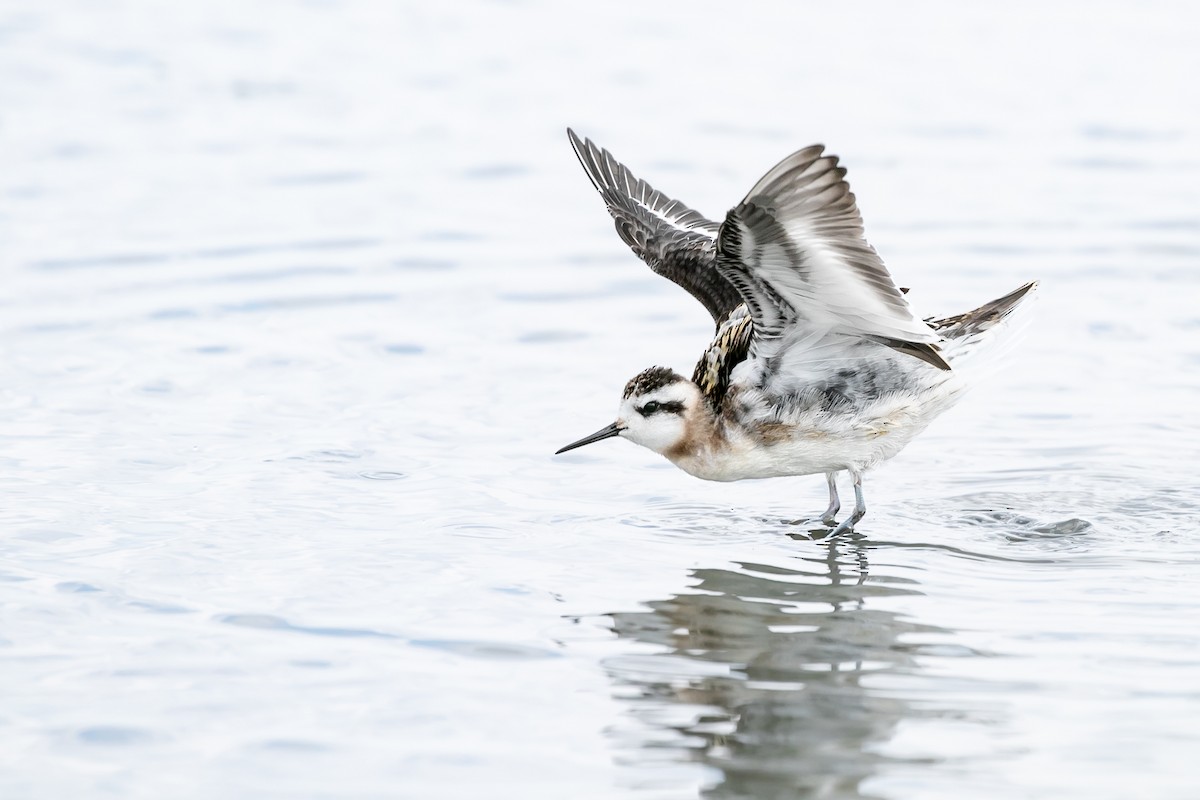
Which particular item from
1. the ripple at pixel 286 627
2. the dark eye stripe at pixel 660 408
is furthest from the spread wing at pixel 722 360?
the ripple at pixel 286 627

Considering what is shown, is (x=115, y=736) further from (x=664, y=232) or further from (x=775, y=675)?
(x=664, y=232)

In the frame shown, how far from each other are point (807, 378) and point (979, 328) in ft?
3.96

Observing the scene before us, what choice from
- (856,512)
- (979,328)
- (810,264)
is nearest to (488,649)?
(810,264)

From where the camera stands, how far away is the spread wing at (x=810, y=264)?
8180 millimetres

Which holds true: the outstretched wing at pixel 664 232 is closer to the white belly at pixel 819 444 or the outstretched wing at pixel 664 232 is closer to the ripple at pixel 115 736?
the white belly at pixel 819 444

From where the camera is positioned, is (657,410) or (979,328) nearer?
(657,410)

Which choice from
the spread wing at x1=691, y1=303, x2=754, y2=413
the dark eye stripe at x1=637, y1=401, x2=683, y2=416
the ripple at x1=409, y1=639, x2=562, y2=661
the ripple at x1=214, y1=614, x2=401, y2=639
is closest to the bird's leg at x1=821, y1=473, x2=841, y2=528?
the spread wing at x1=691, y1=303, x2=754, y2=413

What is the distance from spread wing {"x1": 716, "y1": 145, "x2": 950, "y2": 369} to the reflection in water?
1.27 m

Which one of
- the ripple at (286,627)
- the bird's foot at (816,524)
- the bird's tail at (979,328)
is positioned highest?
the bird's tail at (979,328)

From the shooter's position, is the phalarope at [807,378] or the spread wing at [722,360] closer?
the phalarope at [807,378]

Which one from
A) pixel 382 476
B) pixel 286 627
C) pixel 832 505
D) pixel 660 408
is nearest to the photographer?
pixel 286 627

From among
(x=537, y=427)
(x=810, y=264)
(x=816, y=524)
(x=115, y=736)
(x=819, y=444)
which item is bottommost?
(x=115, y=736)

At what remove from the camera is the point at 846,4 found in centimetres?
2284

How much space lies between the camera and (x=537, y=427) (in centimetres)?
1155
